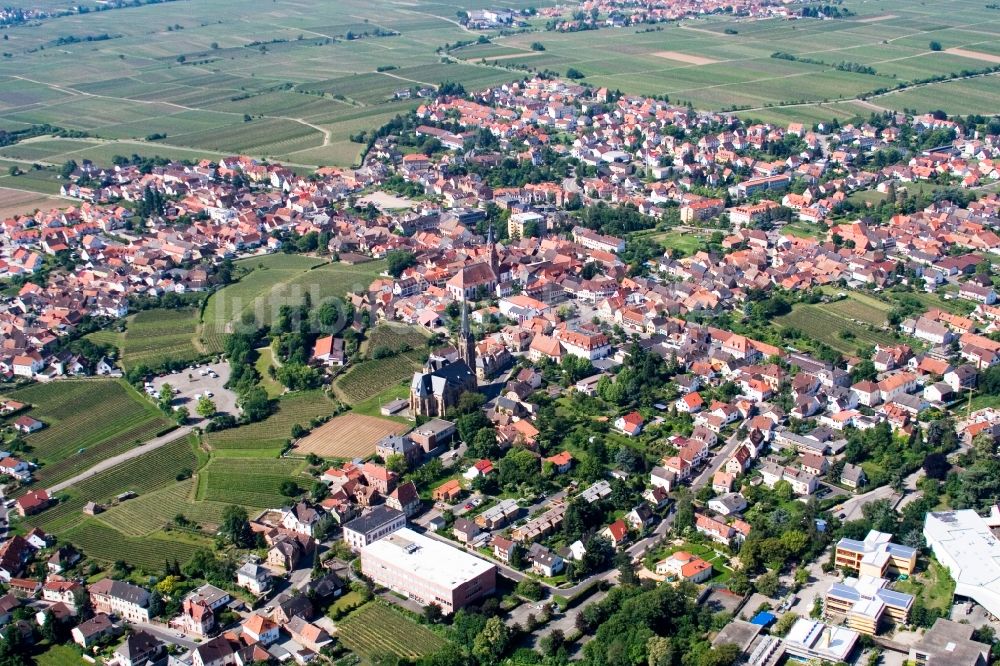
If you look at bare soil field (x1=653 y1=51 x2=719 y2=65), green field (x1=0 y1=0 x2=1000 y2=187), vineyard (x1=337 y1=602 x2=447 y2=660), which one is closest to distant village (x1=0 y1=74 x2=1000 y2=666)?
vineyard (x1=337 y1=602 x2=447 y2=660)

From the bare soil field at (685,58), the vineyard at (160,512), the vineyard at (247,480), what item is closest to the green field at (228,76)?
the bare soil field at (685,58)

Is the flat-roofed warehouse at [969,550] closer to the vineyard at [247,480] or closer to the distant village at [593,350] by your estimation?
the distant village at [593,350]

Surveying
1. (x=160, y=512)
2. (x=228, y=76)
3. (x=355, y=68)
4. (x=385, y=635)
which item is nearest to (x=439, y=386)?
(x=160, y=512)

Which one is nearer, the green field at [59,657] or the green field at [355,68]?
the green field at [59,657]

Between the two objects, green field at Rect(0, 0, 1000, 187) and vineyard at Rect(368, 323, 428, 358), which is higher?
green field at Rect(0, 0, 1000, 187)

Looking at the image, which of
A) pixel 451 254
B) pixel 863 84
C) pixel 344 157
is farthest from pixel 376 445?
pixel 863 84

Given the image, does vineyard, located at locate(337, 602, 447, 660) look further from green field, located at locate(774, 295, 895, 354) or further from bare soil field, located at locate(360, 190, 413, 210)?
bare soil field, located at locate(360, 190, 413, 210)
